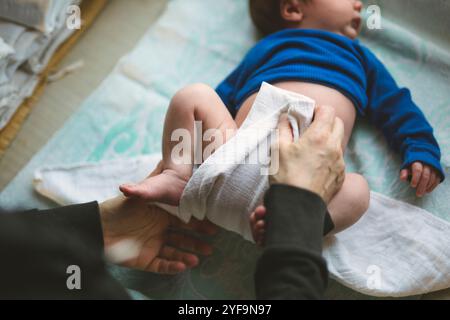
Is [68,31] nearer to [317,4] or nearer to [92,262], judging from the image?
[317,4]

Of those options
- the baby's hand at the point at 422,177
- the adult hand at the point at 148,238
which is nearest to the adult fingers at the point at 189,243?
the adult hand at the point at 148,238

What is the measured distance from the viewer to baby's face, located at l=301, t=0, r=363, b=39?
1.12 metres

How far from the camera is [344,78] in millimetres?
1024

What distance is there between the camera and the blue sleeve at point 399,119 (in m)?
0.96

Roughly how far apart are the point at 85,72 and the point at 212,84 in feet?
1.20

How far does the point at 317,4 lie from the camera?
1126mm

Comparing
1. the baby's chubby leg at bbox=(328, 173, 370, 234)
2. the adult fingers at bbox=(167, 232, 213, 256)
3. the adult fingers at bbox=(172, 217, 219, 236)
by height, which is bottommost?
the adult fingers at bbox=(167, 232, 213, 256)

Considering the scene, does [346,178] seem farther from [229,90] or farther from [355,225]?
[229,90]

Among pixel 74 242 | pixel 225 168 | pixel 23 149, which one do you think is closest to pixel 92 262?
pixel 74 242

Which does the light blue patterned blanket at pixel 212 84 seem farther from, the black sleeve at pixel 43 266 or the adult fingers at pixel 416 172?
the black sleeve at pixel 43 266

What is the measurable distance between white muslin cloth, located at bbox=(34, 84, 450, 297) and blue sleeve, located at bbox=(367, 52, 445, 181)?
0.36 feet

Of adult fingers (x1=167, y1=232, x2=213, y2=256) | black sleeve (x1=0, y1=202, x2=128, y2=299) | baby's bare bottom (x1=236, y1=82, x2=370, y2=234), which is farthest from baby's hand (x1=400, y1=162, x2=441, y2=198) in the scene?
black sleeve (x1=0, y1=202, x2=128, y2=299)

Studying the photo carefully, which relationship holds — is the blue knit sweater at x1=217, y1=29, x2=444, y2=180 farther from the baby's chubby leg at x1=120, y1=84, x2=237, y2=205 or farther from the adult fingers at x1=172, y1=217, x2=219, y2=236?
the adult fingers at x1=172, y1=217, x2=219, y2=236

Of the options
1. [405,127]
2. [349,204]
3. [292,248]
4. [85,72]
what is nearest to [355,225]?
[349,204]
